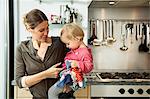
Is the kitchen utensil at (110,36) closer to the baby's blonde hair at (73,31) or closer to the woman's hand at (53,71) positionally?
the baby's blonde hair at (73,31)

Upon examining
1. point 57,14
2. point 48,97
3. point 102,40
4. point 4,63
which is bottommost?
point 48,97

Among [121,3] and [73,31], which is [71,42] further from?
[121,3]

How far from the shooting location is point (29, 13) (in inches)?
56.5

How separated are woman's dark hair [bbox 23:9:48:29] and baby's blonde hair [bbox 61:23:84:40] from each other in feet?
0.37

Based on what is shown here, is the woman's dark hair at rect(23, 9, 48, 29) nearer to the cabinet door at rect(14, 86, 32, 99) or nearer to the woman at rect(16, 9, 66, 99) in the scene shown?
the woman at rect(16, 9, 66, 99)

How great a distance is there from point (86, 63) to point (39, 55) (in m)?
Result: 0.24

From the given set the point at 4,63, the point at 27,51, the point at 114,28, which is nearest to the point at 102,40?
the point at 114,28

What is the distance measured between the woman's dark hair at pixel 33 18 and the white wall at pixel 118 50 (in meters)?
0.25

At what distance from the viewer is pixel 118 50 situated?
4.77 feet

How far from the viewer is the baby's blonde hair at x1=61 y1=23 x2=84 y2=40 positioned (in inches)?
55.0

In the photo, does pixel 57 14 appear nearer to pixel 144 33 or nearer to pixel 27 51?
pixel 27 51

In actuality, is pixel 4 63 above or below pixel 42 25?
below

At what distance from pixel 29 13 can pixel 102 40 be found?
40cm

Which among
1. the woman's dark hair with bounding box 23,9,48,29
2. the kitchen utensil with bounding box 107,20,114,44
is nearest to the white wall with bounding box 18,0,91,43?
the woman's dark hair with bounding box 23,9,48,29
